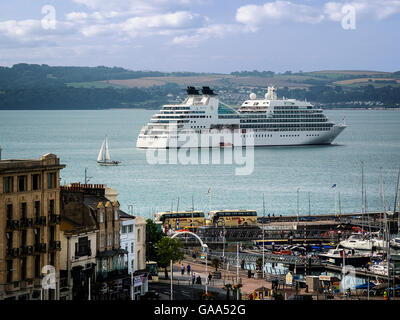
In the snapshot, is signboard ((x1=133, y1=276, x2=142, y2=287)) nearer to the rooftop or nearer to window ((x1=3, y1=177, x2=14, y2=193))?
the rooftop

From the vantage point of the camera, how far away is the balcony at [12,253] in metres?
21.6

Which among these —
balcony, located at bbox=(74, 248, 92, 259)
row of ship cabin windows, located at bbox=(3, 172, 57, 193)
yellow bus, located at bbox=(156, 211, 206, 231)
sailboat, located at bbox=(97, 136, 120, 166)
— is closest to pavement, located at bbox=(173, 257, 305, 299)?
balcony, located at bbox=(74, 248, 92, 259)

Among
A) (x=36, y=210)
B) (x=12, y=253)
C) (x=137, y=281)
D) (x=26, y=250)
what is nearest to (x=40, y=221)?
(x=36, y=210)

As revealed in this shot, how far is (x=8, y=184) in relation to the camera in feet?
71.3

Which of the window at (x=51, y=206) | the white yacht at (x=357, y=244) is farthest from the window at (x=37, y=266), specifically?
the white yacht at (x=357, y=244)

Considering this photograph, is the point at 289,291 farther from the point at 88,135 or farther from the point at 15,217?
the point at 88,135

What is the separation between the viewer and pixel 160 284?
2888 centimetres

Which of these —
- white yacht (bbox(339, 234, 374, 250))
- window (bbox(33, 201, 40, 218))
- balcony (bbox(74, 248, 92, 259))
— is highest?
window (bbox(33, 201, 40, 218))

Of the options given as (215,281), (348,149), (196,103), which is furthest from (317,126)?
(215,281)

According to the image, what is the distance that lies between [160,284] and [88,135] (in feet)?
447

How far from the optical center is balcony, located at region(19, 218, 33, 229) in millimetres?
22062

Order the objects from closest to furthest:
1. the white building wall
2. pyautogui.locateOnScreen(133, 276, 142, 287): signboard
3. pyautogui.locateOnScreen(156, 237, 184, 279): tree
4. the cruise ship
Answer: pyautogui.locateOnScreen(133, 276, 142, 287): signboard < the white building wall < pyautogui.locateOnScreen(156, 237, 184, 279): tree < the cruise ship

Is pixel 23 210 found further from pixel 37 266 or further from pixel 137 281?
pixel 137 281

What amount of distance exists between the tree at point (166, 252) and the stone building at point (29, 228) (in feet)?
25.1
